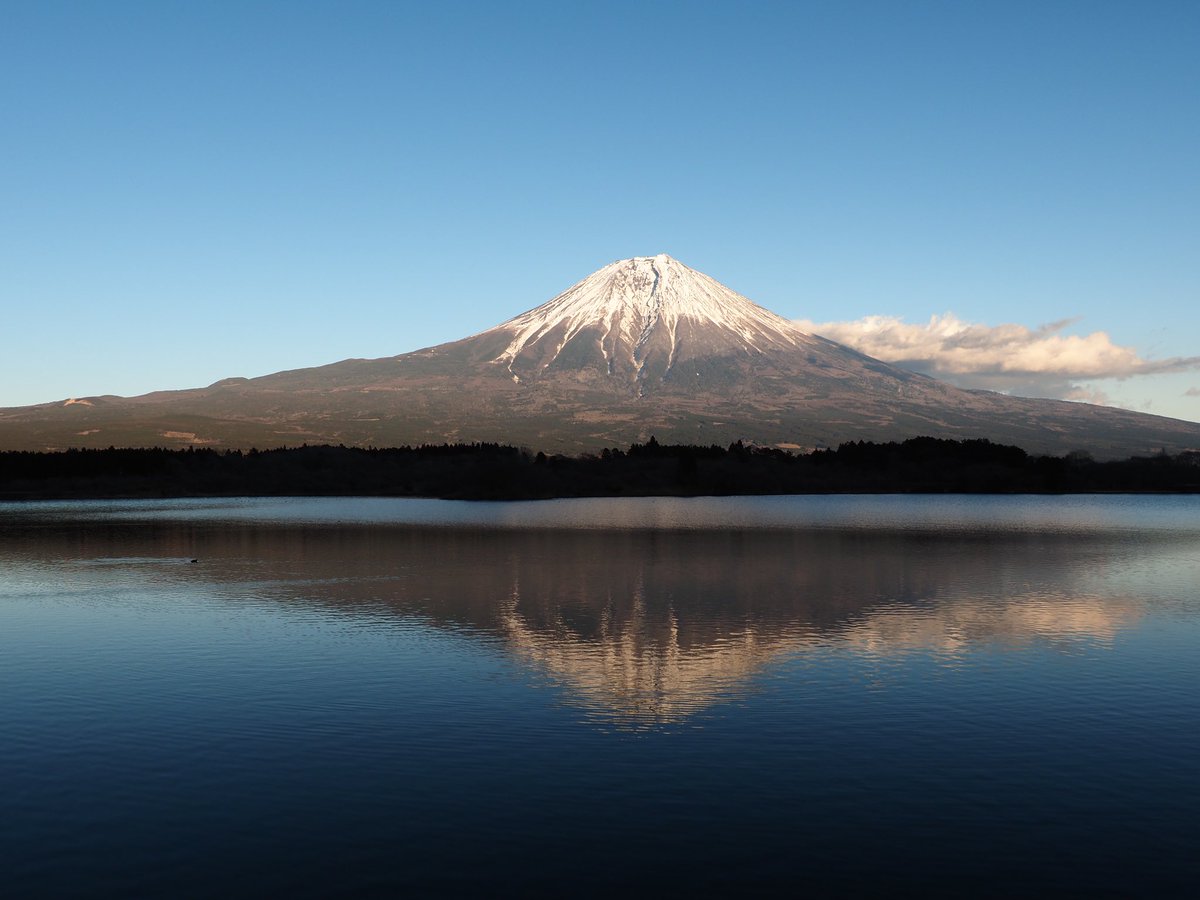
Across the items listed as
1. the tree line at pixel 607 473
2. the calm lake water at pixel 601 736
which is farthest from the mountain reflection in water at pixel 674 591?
the tree line at pixel 607 473

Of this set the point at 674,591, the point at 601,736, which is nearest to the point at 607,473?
the point at 674,591

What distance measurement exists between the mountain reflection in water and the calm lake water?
28 centimetres

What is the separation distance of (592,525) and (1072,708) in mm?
68003

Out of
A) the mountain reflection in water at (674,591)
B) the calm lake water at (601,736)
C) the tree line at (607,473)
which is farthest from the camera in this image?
the tree line at (607,473)

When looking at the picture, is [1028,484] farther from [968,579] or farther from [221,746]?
[221,746]

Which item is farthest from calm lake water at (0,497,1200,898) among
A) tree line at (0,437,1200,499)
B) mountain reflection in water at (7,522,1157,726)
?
tree line at (0,437,1200,499)

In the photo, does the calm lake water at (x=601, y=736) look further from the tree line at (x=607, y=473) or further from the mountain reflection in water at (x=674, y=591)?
the tree line at (x=607, y=473)

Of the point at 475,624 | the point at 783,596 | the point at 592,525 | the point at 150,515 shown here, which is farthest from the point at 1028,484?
the point at 475,624

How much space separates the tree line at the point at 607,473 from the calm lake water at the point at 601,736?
4776 inches

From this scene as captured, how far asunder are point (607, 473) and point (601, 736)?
152m

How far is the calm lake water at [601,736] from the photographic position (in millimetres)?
13836

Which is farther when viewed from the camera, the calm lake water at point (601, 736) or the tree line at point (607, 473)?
the tree line at point (607, 473)

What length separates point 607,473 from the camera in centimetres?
17200

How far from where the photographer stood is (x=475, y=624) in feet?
112
